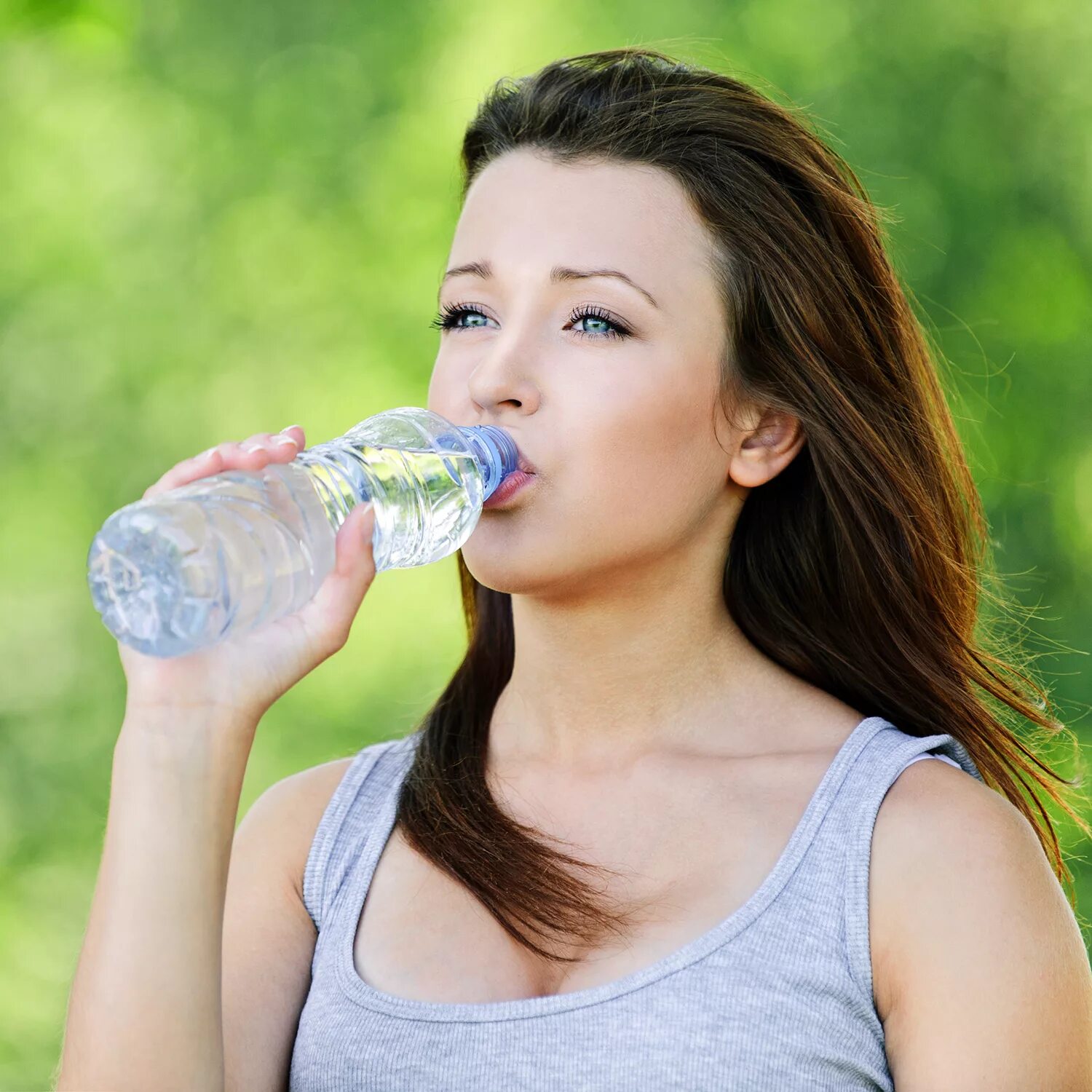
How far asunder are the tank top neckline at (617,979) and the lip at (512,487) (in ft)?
1.61

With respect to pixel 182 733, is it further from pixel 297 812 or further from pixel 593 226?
pixel 593 226

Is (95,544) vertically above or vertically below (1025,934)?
above

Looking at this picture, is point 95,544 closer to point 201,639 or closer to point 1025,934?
point 201,639

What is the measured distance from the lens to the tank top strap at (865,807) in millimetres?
1594

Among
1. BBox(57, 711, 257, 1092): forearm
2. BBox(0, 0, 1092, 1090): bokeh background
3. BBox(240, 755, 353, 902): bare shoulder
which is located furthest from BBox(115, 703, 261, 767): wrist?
BBox(0, 0, 1092, 1090): bokeh background

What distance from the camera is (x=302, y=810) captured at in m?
1.95

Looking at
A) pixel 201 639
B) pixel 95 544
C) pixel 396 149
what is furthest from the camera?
pixel 396 149

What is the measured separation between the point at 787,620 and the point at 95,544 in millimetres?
1035

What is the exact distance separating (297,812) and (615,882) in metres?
0.45

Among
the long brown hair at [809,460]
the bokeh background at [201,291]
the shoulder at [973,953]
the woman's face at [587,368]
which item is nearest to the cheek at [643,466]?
the woman's face at [587,368]

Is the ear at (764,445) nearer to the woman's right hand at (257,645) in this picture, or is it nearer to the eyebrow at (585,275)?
the eyebrow at (585,275)

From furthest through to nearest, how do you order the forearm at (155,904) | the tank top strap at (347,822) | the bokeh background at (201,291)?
the bokeh background at (201,291) → the tank top strap at (347,822) → the forearm at (155,904)

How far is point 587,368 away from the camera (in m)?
1.71

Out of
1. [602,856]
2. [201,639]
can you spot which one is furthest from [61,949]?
[201,639]
